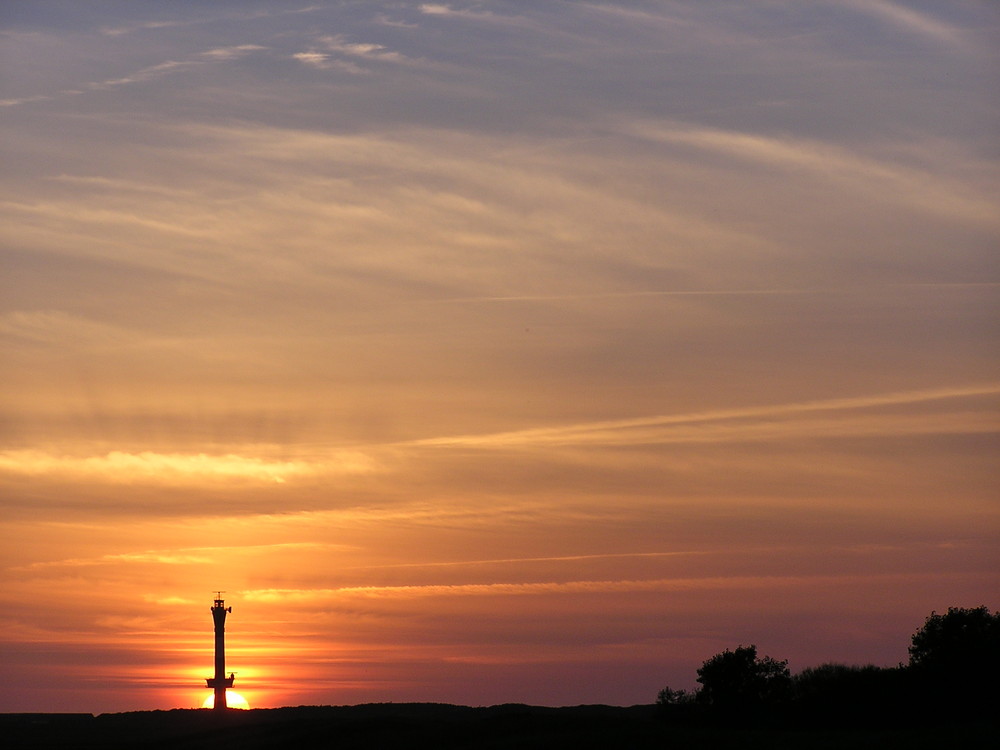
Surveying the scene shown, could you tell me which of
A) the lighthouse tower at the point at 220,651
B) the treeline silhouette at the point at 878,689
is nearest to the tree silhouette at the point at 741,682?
the treeline silhouette at the point at 878,689

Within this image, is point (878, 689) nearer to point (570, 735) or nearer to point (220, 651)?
point (570, 735)

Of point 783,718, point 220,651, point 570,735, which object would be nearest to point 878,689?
point 783,718

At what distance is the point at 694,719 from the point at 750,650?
648 cm

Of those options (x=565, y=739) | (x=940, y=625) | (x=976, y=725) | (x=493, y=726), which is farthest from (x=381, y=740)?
(x=940, y=625)

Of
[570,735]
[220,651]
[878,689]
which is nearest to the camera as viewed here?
[570,735]

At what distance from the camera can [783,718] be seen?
84938mm

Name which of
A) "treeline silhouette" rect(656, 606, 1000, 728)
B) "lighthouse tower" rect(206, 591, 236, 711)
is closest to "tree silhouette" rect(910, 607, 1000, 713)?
"treeline silhouette" rect(656, 606, 1000, 728)

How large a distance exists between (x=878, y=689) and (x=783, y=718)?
6.29 meters

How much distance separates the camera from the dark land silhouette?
211 ft

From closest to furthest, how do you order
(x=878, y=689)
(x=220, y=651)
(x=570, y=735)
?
(x=570, y=735), (x=878, y=689), (x=220, y=651)

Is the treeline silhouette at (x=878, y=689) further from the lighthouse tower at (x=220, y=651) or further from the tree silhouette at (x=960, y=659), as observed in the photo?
the lighthouse tower at (x=220, y=651)

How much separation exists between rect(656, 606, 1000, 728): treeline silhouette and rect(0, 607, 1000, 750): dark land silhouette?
9cm

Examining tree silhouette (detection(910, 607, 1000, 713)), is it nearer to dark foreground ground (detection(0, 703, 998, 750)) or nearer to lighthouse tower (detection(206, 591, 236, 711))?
dark foreground ground (detection(0, 703, 998, 750))

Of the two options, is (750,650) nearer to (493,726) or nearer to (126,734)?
(493,726)
